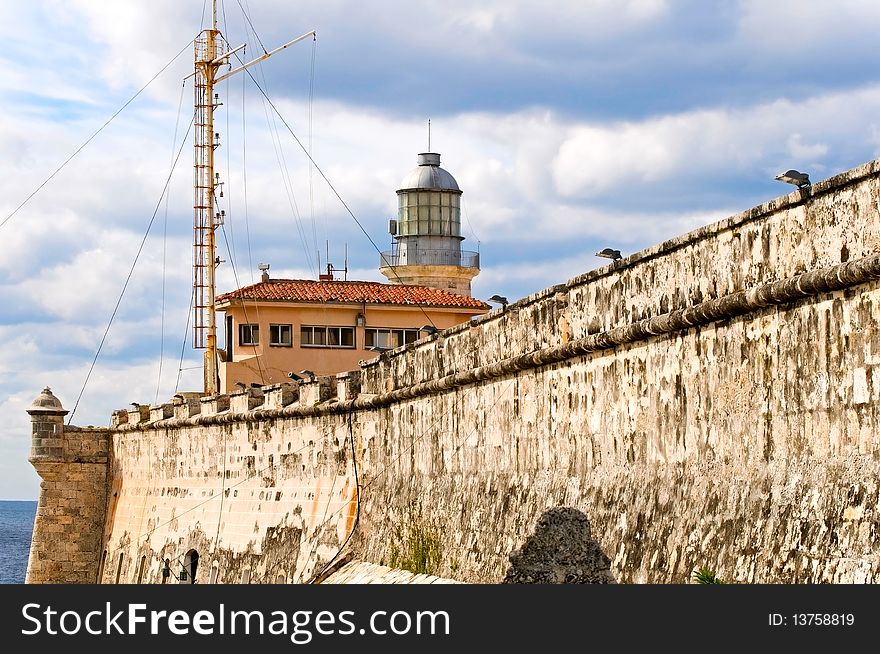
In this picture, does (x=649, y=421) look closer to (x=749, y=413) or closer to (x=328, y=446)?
(x=749, y=413)

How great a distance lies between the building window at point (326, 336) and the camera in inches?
1318

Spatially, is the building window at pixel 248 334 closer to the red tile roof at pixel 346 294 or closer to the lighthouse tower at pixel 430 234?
the red tile roof at pixel 346 294

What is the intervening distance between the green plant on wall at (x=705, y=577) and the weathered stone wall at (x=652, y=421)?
0.08 m

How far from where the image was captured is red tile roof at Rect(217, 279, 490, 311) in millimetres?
33500

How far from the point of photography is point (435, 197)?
41375 millimetres

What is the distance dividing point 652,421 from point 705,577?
6.92 ft

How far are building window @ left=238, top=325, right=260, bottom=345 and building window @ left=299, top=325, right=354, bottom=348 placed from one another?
934mm

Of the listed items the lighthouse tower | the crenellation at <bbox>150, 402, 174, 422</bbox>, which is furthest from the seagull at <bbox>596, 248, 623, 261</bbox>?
the lighthouse tower

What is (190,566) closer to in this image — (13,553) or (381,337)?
(381,337)

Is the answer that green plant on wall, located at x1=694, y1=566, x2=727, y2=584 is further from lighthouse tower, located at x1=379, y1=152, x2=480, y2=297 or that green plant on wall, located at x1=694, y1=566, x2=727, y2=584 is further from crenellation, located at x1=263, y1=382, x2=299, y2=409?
lighthouse tower, located at x1=379, y1=152, x2=480, y2=297

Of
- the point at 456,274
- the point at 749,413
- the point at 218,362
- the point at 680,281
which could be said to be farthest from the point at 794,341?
the point at 456,274

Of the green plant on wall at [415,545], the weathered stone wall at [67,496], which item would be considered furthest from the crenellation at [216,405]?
the green plant on wall at [415,545]

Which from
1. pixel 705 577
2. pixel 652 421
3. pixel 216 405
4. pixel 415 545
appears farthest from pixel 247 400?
pixel 705 577

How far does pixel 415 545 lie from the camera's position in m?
17.5
